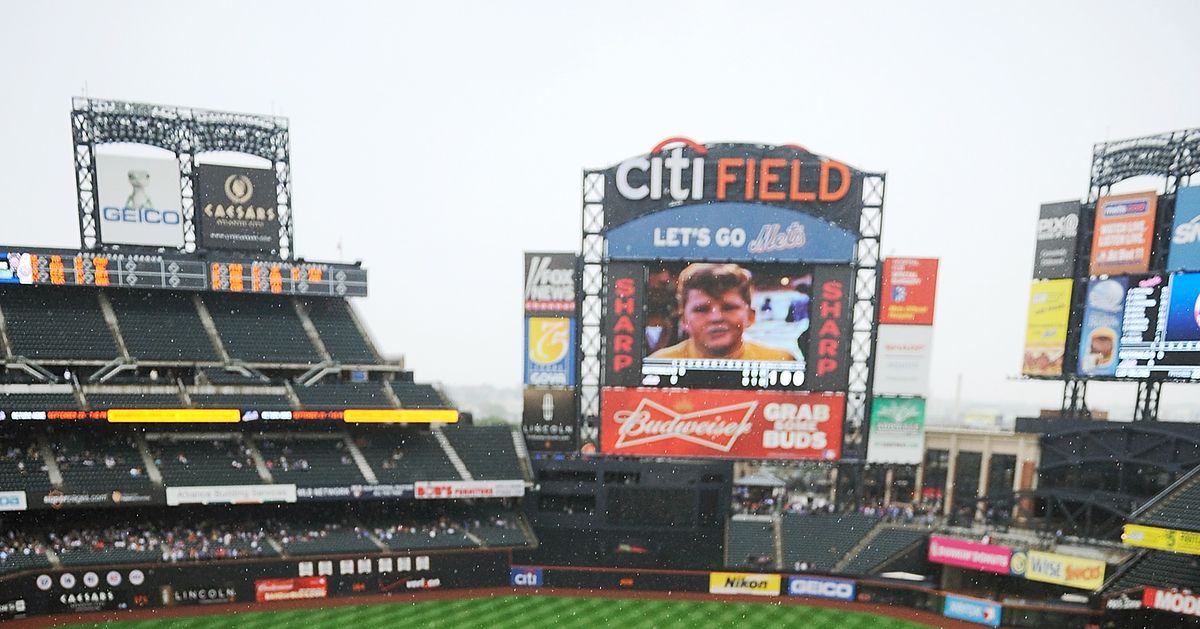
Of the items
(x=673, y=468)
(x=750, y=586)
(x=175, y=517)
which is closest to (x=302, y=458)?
(x=175, y=517)

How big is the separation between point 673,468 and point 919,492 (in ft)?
56.6

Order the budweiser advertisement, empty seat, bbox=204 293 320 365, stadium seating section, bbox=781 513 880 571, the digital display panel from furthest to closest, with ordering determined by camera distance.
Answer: empty seat, bbox=204 293 320 365
the budweiser advertisement
the digital display panel
stadium seating section, bbox=781 513 880 571

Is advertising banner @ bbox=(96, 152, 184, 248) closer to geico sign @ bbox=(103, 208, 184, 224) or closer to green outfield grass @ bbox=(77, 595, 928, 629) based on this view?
geico sign @ bbox=(103, 208, 184, 224)

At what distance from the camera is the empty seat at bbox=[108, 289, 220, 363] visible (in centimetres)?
3038

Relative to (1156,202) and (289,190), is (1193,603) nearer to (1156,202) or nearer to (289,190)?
(1156,202)

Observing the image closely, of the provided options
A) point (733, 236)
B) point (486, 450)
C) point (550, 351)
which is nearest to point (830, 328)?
point (733, 236)

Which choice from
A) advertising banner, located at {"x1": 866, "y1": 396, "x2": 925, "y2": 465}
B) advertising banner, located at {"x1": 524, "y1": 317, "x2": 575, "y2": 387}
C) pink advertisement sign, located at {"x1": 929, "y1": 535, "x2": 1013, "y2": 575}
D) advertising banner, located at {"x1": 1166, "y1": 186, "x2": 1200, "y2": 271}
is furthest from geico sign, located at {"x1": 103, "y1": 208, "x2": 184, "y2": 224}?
advertising banner, located at {"x1": 1166, "y1": 186, "x2": 1200, "y2": 271}

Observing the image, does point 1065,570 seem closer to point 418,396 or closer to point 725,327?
point 725,327

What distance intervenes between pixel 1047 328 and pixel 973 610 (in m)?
15.2

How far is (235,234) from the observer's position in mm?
33625

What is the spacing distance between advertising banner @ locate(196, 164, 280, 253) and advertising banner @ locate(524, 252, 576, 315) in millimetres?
15201

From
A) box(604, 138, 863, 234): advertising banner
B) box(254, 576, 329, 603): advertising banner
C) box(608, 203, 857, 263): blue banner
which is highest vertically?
box(604, 138, 863, 234): advertising banner

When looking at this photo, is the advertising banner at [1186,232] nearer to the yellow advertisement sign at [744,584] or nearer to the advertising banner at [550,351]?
the yellow advertisement sign at [744,584]

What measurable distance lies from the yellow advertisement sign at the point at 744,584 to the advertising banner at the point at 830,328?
921 cm
